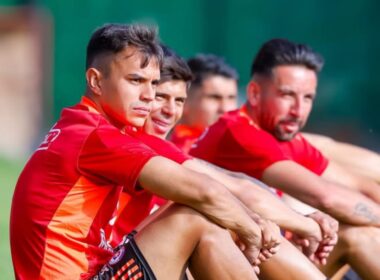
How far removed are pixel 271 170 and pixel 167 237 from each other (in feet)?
4.84

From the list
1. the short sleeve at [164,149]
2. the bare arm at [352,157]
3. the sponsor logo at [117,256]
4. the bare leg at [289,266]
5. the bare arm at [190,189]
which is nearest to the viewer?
the bare arm at [190,189]

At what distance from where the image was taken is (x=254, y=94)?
606cm

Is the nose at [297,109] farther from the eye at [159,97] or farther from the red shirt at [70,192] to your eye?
the red shirt at [70,192]

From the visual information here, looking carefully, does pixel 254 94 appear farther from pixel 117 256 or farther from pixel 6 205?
pixel 6 205

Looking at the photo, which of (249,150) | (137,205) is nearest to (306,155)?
(249,150)

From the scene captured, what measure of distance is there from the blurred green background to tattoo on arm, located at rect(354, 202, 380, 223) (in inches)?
342

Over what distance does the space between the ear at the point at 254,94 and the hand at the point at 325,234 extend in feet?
4.03

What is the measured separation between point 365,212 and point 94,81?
1.56 metres

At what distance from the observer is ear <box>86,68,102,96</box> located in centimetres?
442

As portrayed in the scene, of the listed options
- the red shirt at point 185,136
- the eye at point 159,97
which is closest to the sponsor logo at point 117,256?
the eye at point 159,97

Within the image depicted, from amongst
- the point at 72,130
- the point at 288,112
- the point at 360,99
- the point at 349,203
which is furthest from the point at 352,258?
the point at 360,99

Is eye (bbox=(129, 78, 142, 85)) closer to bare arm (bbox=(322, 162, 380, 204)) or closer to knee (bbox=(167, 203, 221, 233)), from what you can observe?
knee (bbox=(167, 203, 221, 233))

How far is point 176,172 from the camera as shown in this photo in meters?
4.11

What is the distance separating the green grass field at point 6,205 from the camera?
641 cm
